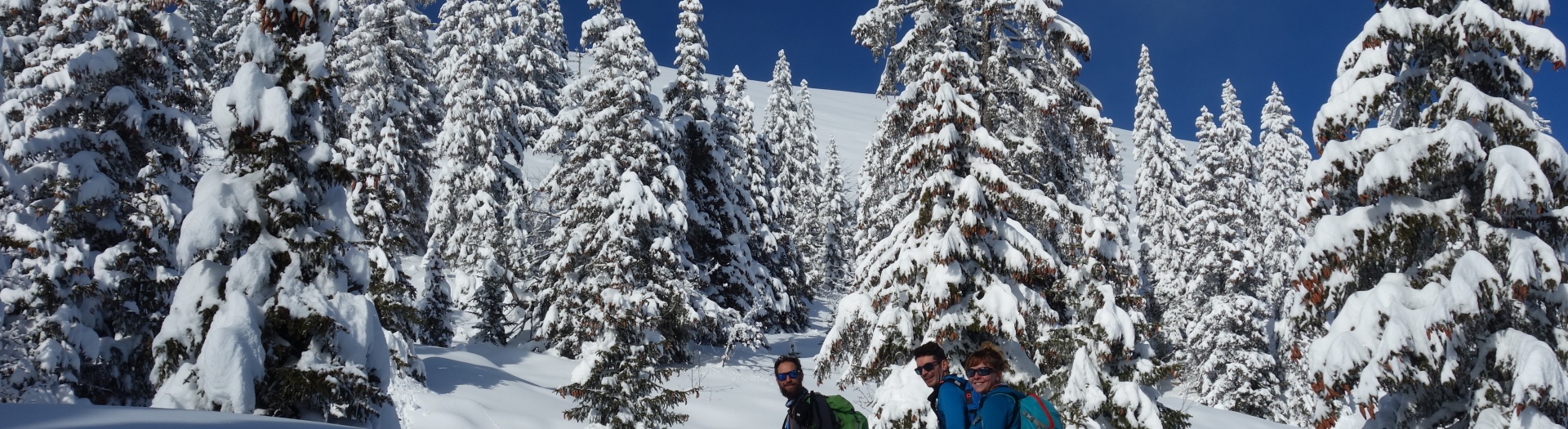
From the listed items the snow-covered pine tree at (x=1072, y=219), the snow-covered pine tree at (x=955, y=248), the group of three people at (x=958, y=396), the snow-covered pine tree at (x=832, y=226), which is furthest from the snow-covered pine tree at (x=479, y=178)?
the snow-covered pine tree at (x=832, y=226)

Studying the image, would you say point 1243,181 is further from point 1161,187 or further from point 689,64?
point 689,64

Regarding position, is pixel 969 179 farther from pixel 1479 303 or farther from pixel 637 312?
pixel 637 312

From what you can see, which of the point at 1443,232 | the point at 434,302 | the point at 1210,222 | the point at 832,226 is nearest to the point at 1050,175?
the point at 1443,232

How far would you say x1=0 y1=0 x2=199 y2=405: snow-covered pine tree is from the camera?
495 inches

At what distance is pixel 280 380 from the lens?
791 cm

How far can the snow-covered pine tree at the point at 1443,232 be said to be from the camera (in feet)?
28.2

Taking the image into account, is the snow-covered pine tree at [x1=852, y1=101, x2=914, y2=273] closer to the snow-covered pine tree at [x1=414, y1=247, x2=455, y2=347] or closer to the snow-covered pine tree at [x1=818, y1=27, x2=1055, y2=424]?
the snow-covered pine tree at [x1=818, y1=27, x2=1055, y2=424]

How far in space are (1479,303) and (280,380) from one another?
12.5 meters

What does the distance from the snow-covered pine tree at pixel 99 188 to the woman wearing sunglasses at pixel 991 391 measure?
13.9m

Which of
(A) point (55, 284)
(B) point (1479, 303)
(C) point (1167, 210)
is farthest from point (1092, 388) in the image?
(C) point (1167, 210)

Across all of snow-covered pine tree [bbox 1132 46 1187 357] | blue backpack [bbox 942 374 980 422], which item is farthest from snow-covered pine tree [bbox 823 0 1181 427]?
snow-covered pine tree [bbox 1132 46 1187 357]

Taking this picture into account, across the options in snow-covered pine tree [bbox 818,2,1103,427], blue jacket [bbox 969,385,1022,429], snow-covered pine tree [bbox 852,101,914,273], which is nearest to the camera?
blue jacket [bbox 969,385,1022,429]

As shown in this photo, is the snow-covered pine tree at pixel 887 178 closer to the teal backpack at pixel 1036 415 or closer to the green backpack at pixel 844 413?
the green backpack at pixel 844 413

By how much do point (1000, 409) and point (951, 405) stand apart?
37cm
